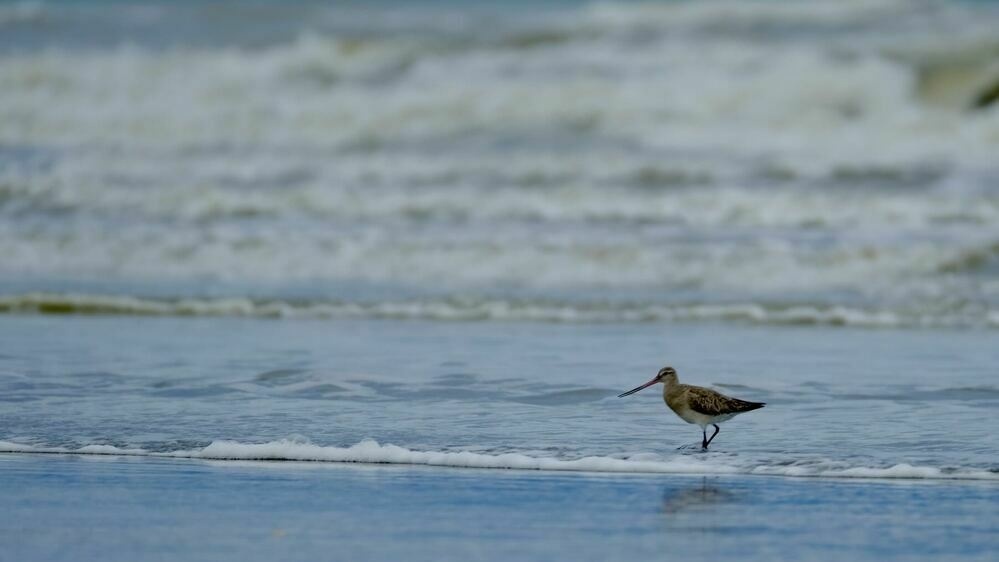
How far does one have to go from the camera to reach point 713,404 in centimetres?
724

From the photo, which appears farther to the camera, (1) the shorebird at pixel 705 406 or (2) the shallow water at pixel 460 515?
(1) the shorebird at pixel 705 406

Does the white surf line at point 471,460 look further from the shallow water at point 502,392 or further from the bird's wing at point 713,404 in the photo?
the bird's wing at point 713,404

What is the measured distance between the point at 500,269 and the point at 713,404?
795 cm

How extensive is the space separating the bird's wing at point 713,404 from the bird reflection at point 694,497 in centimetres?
74

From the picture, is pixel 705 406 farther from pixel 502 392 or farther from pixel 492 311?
pixel 492 311

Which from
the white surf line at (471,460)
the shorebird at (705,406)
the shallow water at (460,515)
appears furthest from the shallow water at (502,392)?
the shallow water at (460,515)

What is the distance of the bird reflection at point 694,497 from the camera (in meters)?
6.04

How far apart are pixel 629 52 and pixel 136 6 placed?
40.1 feet

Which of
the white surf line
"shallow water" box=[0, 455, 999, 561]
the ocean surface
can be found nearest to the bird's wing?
the ocean surface

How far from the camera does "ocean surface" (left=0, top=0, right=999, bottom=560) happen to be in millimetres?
6383

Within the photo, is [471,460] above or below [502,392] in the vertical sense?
below

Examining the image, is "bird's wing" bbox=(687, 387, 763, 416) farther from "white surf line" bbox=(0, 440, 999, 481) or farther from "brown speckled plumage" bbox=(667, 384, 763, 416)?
"white surf line" bbox=(0, 440, 999, 481)

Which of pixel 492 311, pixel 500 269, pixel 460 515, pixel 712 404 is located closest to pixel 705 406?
pixel 712 404

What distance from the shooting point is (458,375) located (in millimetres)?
9344
